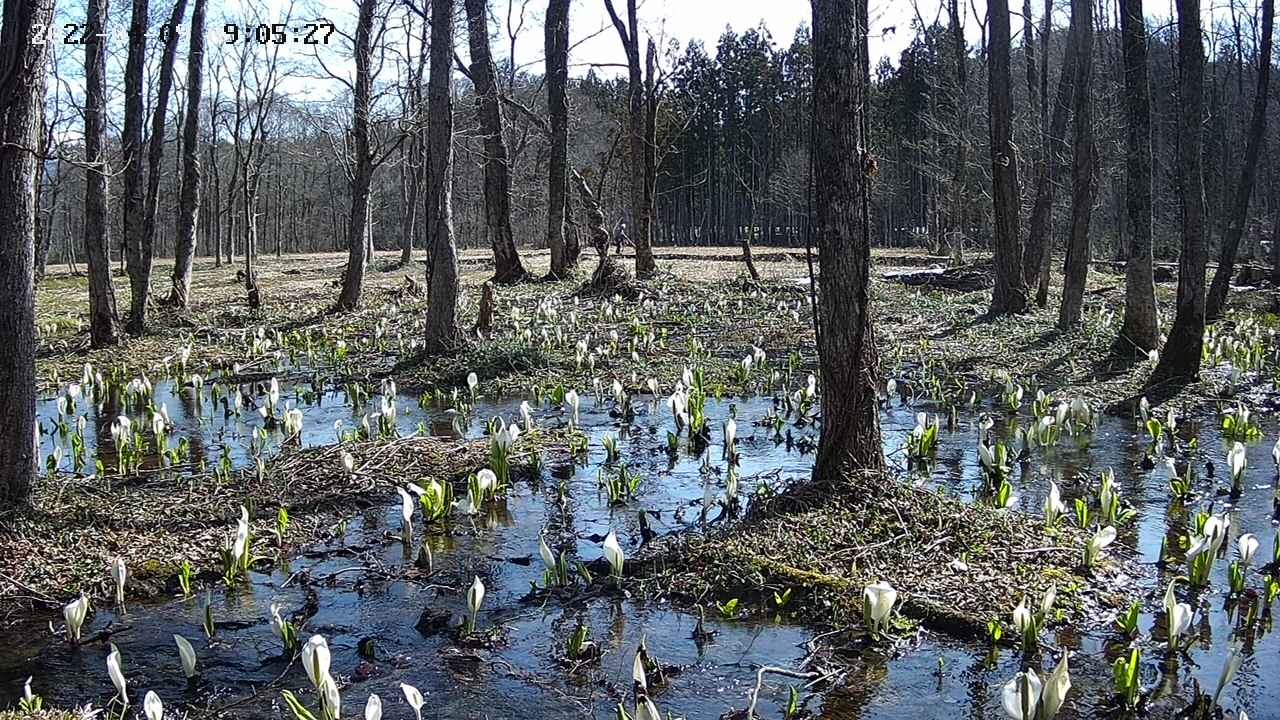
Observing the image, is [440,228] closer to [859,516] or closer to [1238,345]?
[859,516]

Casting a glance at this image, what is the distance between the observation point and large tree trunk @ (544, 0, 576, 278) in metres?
21.5

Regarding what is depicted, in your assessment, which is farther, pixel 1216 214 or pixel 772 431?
pixel 1216 214

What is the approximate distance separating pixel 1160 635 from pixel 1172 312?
14.0 metres

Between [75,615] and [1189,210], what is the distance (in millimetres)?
10740

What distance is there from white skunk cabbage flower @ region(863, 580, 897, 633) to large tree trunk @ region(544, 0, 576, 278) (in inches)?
683

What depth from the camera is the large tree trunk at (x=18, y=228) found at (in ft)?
18.3

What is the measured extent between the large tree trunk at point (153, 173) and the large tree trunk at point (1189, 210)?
1449 cm

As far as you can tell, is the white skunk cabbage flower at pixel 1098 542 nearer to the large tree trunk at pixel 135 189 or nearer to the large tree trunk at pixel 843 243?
the large tree trunk at pixel 843 243

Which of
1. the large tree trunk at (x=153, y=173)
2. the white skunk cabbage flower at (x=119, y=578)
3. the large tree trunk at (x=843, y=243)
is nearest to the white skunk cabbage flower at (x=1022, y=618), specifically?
the large tree trunk at (x=843, y=243)

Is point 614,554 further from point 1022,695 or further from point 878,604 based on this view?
point 1022,695

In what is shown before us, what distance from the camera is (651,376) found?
1194cm

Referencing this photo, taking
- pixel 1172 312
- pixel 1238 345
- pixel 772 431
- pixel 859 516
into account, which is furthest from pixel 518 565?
pixel 1172 312

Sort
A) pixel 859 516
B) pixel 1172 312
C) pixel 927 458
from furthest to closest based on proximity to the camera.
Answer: pixel 1172 312
pixel 927 458
pixel 859 516

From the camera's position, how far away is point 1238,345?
12.0 meters
